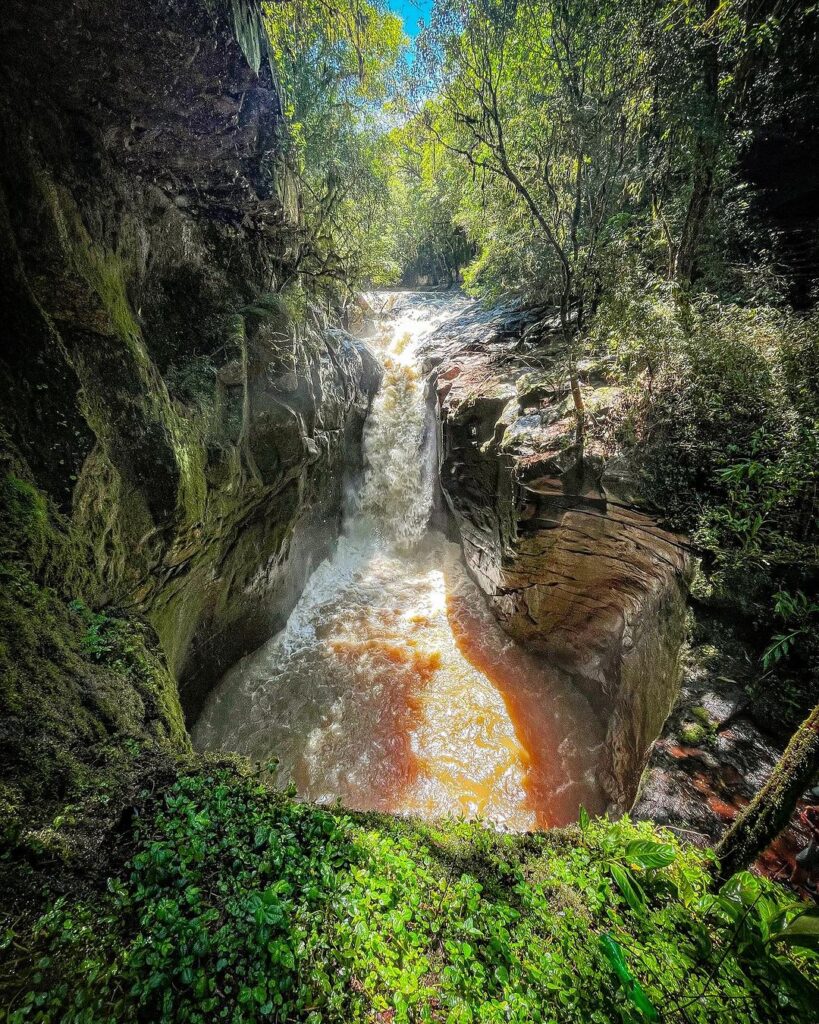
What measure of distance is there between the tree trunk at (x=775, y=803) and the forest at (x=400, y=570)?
0.07 feet

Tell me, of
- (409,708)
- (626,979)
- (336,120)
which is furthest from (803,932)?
(336,120)

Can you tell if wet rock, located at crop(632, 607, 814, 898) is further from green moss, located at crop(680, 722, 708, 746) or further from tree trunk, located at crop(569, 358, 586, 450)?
tree trunk, located at crop(569, 358, 586, 450)

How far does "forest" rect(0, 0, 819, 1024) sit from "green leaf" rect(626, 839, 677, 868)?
0.03 m

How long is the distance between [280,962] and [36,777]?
5.65 ft

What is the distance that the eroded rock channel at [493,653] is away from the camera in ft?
18.6

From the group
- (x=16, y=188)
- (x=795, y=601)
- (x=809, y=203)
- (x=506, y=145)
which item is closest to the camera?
(x=16, y=188)

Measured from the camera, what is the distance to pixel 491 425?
889cm

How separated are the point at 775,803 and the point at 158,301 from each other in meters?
8.06

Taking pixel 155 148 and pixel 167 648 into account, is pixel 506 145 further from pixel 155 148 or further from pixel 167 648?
pixel 167 648

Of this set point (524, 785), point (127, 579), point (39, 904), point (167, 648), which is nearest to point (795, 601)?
point (524, 785)

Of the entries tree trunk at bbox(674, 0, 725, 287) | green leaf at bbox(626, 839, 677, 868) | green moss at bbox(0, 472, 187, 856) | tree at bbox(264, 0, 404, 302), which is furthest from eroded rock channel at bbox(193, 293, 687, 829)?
tree at bbox(264, 0, 404, 302)

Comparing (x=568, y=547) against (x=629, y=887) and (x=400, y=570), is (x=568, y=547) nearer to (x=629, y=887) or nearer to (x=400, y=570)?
(x=629, y=887)

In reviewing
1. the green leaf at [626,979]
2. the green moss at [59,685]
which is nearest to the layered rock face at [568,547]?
the green leaf at [626,979]

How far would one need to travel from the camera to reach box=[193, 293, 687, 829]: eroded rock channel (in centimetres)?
568
